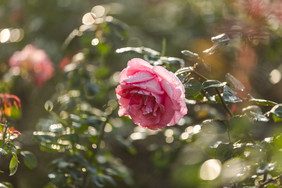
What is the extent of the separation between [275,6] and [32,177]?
1.48 metres

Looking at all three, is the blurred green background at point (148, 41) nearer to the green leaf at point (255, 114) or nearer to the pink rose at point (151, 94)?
the green leaf at point (255, 114)

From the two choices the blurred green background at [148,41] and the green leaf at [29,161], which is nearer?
the green leaf at [29,161]

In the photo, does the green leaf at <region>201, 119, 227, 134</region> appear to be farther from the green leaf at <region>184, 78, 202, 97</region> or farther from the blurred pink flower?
the blurred pink flower

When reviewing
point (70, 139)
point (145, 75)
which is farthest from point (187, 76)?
point (70, 139)

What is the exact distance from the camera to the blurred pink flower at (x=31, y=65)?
204 cm

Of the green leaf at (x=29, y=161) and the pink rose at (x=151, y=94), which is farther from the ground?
the pink rose at (x=151, y=94)

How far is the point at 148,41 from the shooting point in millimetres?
2848

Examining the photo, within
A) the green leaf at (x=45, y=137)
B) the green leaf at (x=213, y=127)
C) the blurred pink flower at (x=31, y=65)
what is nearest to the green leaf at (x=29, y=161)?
the green leaf at (x=45, y=137)

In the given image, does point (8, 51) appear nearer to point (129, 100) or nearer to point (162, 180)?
point (162, 180)

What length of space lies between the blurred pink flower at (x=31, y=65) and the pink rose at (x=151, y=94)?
1262mm

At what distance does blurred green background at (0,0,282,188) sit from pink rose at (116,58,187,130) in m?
0.53

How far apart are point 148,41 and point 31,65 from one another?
1038 mm

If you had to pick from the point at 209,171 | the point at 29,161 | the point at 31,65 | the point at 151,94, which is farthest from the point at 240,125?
the point at 31,65

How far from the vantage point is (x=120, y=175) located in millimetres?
1550
